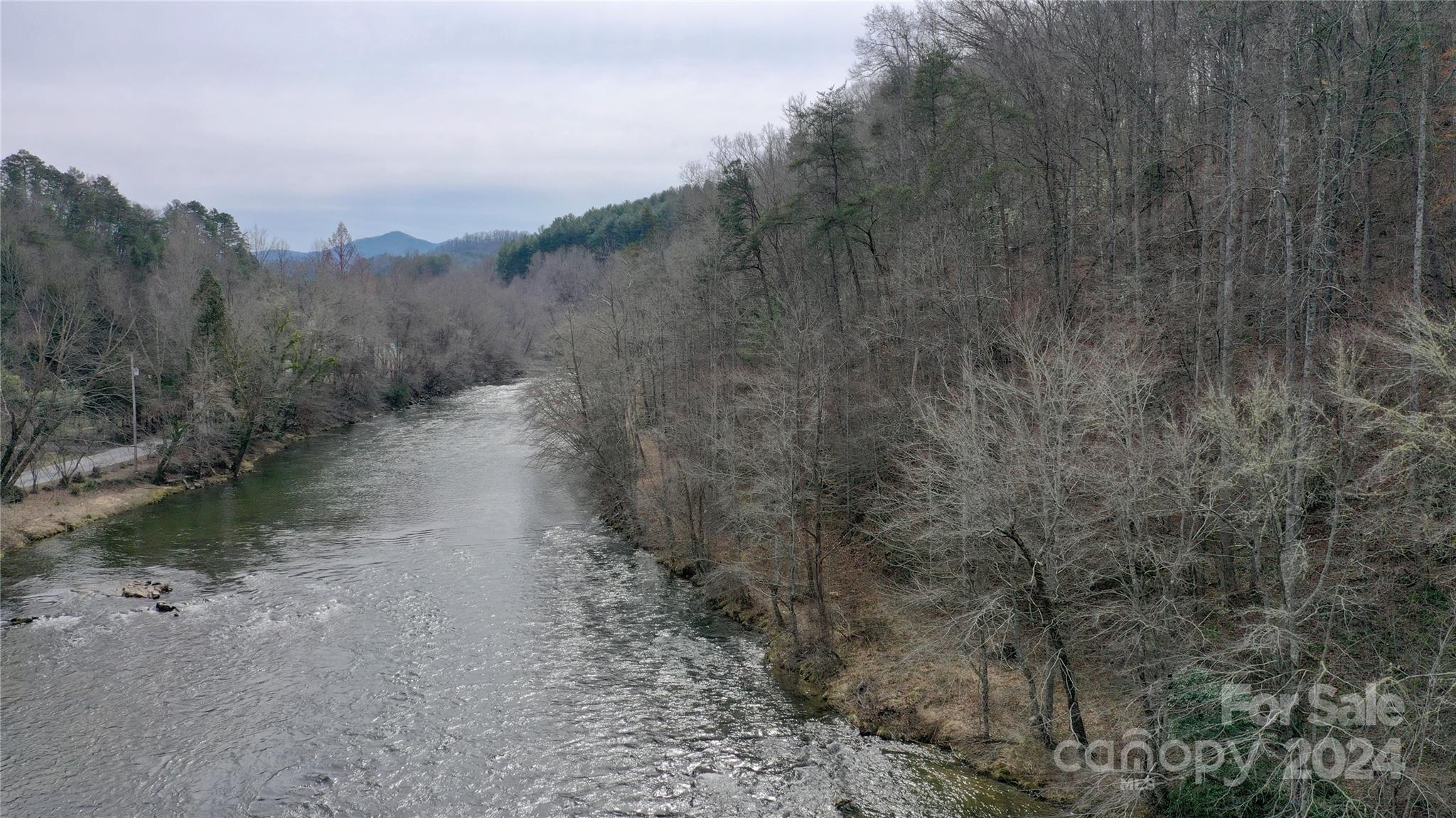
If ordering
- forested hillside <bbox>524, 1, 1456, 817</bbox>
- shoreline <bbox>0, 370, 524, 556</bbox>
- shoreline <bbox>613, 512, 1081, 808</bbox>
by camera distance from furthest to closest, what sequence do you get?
shoreline <bbox>0, 370, 524, 556</bbox>
shoreline <bbox>613, 512, 1081, 808</bbox>
forested hillside <bbox>524, 1, 1456, 817</bbox>

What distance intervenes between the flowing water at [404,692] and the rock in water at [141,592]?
0.26 meters

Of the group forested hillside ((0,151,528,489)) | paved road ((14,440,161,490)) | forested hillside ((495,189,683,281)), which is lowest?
paved road ((14,440,161,490))

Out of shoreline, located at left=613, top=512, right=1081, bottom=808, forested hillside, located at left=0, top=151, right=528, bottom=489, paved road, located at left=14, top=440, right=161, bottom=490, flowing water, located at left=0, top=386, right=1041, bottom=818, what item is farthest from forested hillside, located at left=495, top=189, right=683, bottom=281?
shoreline, located at left=613, top=512, right=1081, bottom=808

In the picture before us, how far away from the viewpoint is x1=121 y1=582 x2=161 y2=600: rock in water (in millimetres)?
21984

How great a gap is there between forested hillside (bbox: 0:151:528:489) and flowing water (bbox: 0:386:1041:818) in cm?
951

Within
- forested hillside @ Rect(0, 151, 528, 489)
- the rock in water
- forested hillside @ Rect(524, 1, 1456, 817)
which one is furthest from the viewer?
forested hillside @ Rect(0, 151, 528, 489)

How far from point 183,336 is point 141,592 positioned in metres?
26.2

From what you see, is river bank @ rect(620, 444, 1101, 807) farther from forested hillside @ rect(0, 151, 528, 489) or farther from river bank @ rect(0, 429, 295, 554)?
forested hillside @ rect(0, 151, 528, 489)

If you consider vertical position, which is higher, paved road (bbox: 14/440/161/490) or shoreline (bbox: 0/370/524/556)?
paved road (bbox: 14/440/161/490)

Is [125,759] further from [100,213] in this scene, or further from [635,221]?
[635,221]

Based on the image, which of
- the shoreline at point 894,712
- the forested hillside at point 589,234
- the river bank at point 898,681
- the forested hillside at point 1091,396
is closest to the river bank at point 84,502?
the forested hillside at point 1091,396

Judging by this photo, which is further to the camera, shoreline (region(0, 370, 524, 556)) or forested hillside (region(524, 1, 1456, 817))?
shoreline (region(0, 370, 524, 556))

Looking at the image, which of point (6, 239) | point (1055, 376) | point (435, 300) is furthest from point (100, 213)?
point (1055, 376)

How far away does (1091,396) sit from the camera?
1359cm
